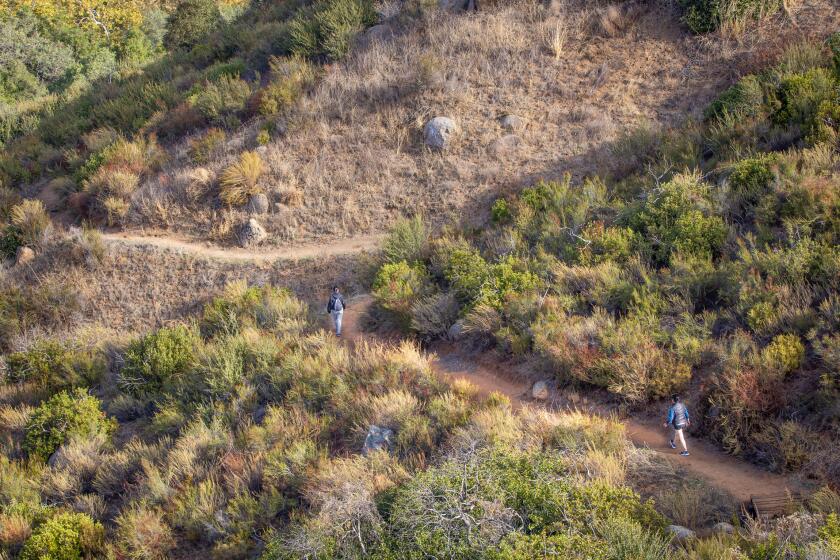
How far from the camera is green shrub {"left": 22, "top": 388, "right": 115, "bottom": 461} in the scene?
10.4m

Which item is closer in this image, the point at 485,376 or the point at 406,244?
the point at 485,376

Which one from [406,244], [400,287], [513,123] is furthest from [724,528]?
[513,123]

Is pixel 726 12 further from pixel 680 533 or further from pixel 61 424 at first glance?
pixel 61 424

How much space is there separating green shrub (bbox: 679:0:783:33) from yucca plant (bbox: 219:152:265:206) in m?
11.1

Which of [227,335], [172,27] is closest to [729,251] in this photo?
[227,335]

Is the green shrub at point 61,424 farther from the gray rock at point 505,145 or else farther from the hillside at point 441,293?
the gray rock at point 505,145

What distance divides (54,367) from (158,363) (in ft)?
8.73

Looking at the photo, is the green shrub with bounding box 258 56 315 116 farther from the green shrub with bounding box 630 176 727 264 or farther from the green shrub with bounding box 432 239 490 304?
the green shrub with bounding box 630 176 727 264

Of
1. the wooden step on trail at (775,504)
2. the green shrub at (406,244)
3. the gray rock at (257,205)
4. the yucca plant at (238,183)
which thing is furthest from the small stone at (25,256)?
the wooden step on trail at (775,504)

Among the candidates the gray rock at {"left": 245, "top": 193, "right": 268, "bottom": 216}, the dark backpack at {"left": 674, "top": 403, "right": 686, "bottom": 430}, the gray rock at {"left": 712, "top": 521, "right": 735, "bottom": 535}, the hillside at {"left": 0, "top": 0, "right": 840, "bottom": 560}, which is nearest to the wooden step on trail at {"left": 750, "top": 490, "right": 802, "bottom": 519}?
the hillside at {"left": 0, "top": 0, "right": 840, "bottom": 560}

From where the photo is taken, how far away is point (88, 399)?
11.0 m

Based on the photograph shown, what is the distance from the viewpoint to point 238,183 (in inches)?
629

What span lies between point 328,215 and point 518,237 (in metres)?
5.34

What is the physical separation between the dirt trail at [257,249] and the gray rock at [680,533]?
926 cm
